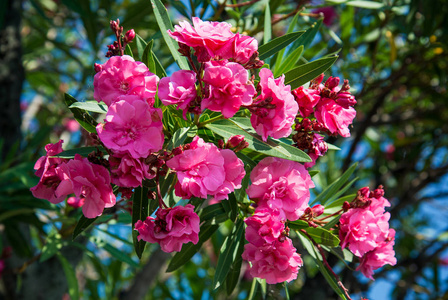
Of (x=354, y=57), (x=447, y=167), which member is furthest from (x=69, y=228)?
(x=447, y=167)

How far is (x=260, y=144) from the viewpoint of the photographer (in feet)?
3.01

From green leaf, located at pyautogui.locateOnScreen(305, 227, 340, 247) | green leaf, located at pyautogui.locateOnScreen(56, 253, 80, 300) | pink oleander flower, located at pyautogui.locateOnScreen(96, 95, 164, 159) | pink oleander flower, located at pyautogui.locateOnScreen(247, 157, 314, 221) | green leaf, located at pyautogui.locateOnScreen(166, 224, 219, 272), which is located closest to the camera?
pink oleander flower, located at pyautogui.locateOnScreen(96, 95, 164, 159)

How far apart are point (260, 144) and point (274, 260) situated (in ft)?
0.86

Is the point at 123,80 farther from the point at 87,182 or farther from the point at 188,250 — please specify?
the point at 188,250

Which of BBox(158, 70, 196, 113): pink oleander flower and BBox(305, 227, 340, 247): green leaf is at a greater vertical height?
BBox(158, 70, 196, 113): pink oleander flower

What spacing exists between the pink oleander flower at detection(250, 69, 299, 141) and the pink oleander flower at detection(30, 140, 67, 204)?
16.6 inches

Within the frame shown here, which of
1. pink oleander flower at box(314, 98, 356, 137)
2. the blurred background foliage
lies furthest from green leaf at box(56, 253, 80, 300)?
pink oleander flower at box(314, 98, 356, 137)

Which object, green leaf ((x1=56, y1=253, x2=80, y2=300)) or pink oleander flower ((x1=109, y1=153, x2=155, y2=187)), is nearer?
pink oleander flower ((x1=109, y1=153, x2=155, y2=187))

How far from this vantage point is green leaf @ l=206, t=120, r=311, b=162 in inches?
35.3

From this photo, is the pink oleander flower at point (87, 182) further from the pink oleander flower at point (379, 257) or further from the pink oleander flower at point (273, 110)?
the pink oleander flower at point (379, 257)

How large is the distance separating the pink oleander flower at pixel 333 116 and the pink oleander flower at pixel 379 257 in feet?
0.99

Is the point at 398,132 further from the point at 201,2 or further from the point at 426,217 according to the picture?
the point at 201,2

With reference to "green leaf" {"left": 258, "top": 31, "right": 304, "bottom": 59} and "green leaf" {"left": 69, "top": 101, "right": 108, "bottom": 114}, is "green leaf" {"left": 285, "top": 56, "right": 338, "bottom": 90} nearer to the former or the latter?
"green leaf" {"left": 258, "top": 31, "right": 304, "bottom": 59}

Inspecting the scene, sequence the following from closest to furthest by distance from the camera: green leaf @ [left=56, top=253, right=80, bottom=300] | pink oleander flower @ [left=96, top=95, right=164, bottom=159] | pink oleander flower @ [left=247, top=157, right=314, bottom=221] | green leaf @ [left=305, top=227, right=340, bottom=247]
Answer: pink oleander flower @ [left=96, top=95, right=164, bottom=159] < pink oleander flower @ [left=247, top=157, right=314, bottom=221] < green leaf @ [left=305, top=227, right=340, bottom=247] < green leaf @ [left=56, top=253, right=80, bottom=300]
